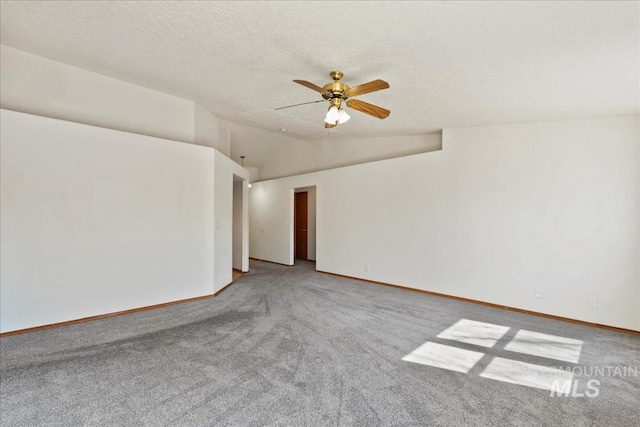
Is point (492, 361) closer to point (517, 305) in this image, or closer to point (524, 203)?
point (517, 305)

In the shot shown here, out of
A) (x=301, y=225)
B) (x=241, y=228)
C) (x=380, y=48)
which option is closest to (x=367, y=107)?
(x=380, y=48)

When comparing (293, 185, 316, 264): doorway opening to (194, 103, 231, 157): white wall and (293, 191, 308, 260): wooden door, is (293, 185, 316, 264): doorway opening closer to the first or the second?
(293, 191, 308, 260): wooden door

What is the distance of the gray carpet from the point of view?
6.54 ft

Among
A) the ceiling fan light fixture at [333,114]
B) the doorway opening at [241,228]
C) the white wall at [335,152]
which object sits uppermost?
the white wall at [335,152]

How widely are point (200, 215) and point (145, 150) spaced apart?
125 centimetres

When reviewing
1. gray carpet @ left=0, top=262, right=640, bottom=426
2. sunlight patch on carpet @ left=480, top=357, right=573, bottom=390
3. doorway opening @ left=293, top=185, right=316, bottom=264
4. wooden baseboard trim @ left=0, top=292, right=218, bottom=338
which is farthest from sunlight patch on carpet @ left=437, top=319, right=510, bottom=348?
doorway opening @ left=293, top=185, right=316, bottom=264

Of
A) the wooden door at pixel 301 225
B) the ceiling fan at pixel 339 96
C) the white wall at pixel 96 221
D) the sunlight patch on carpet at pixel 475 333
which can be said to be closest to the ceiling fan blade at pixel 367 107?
the ceiling fan at pixel 339 96

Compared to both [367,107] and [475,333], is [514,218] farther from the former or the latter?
[367,107]

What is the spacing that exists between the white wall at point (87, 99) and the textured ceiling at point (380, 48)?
20cm

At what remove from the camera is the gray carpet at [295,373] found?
1.99 m

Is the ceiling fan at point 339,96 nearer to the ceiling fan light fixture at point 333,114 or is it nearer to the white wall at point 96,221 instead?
the ceiling fan light fixture at point 333,114

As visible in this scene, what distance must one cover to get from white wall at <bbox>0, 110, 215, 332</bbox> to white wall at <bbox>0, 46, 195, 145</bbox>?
32cm

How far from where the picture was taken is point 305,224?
8.94 metres

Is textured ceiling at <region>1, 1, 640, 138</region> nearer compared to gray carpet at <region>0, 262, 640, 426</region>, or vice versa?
gray carpet at <region>0, 262, 640, 426</region>
